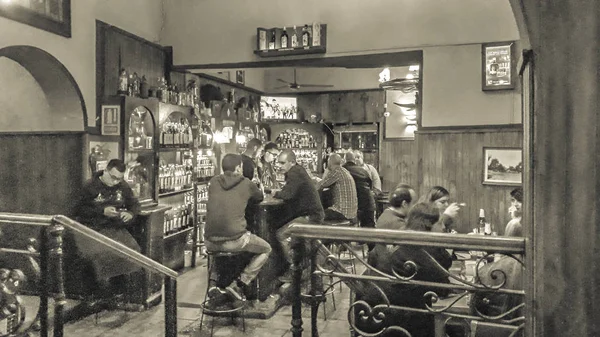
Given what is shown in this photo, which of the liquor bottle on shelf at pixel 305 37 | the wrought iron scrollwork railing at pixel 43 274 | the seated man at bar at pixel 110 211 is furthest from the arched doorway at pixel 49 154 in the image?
the wrought iron scrollwork railing at pixel 43 274

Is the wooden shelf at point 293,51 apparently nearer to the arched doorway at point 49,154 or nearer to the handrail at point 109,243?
the arched doorway at point 49,154

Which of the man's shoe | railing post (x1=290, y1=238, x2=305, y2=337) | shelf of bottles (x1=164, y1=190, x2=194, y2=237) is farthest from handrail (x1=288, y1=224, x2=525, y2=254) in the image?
shelf of bottles (x1=164, y1=190, x2=194, y2=237)

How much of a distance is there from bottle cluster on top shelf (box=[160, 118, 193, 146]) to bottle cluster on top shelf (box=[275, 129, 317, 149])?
5.06 metres

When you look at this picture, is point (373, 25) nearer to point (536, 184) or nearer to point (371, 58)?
point (371, 58)

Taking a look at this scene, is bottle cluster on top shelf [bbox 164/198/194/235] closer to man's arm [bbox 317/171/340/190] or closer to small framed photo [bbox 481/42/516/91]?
man's arm [bbox 317/171/340/190]

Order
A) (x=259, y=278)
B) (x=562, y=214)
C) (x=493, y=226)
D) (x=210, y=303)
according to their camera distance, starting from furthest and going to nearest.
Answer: (x=493, y=226) → (x=259, y=278) → (x=210, y=303) → (x=562, y=214)

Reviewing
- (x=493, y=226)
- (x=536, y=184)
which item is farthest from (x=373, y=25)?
(x=536, y=184)

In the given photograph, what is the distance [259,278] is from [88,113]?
119 inches

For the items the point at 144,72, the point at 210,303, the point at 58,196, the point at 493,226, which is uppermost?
the point at 144,72

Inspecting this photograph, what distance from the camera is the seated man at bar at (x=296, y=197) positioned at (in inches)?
221

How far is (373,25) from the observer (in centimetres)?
728

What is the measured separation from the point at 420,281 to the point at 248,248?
295 cm

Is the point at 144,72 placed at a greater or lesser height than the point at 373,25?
lesser

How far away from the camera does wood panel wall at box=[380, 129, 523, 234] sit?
6.59m
